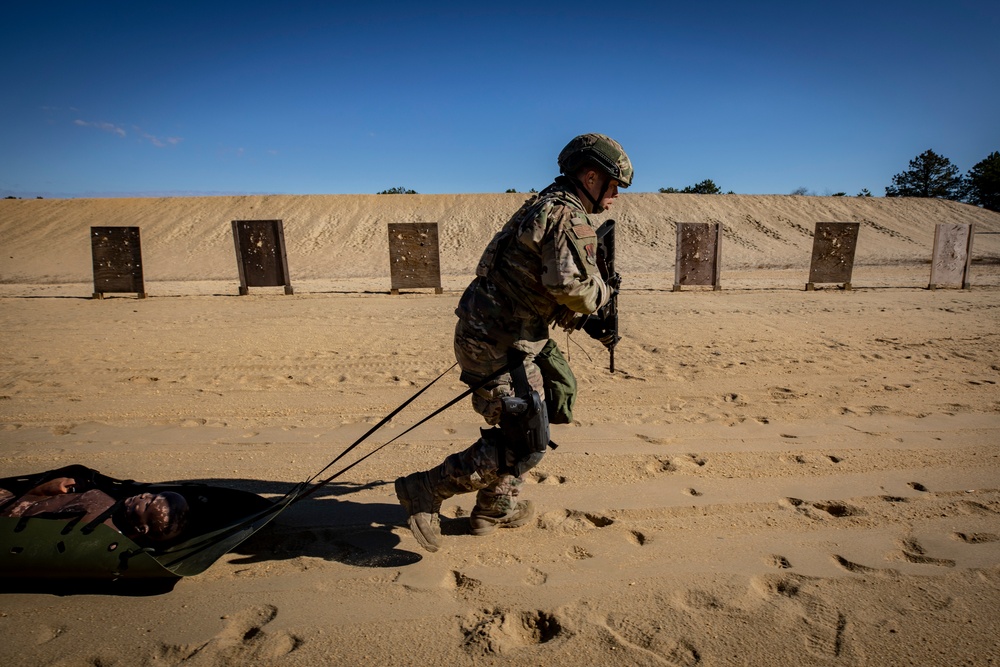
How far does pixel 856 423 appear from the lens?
161 inches

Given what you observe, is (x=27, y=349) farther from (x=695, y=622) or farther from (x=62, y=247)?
(x=62, y=247)

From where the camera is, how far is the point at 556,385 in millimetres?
2578

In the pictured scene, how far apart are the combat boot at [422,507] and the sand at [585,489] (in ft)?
0.36

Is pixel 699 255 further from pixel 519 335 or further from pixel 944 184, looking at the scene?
pixel 944 184

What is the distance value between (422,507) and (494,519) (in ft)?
→ 1.22

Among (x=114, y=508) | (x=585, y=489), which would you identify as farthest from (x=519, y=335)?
(x=114, y=508)

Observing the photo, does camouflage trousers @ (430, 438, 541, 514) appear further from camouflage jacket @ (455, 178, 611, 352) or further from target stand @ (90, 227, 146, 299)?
target stand @ (90, 227, 146, 299)

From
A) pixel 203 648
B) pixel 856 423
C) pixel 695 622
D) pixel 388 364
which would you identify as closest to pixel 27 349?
pixel 388 364

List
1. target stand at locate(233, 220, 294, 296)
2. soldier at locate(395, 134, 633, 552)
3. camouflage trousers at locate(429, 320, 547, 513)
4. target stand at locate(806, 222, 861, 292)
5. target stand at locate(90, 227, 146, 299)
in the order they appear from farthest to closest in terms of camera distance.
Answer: target stand at locate(806, 222, 861, 292), target stand at locate(233, 220, 294, 296), target stand at locate(90, 227, 146, 299), camouflage trousers at locate(429, 320, 547, 513), soldier at locate(395, 134, 633, 552)

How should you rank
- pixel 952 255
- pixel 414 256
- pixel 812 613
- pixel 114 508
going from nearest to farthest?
pixel 812 613 < pixel 114 508 < pixel 414 256 < pixel 952 255

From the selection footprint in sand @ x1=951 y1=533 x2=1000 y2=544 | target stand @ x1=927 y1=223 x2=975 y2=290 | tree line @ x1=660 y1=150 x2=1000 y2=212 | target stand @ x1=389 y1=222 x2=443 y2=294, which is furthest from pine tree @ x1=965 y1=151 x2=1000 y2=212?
footprint in sand @ x1=951 y1=533 x2=1000 y2=544

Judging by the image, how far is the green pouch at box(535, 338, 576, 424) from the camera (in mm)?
2578

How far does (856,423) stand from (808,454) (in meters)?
0.88

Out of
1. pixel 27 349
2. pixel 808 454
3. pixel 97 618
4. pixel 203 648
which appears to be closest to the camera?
pixel 203 648
